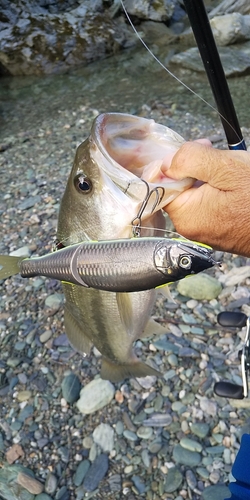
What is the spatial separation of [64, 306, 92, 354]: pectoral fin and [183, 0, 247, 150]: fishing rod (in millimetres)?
1032

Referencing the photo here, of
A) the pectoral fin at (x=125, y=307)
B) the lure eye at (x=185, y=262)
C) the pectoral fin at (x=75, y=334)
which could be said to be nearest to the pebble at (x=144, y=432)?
the pectoral fin at (x=75, y=334)

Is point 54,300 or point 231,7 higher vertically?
point 231,7

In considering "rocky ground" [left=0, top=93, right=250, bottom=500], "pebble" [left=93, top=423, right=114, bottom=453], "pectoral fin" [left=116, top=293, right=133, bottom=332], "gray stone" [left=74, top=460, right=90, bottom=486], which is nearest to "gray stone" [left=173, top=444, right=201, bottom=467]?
"rocky ground" [left=0, top=93, right=250, bottom=500]

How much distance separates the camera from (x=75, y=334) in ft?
6.68

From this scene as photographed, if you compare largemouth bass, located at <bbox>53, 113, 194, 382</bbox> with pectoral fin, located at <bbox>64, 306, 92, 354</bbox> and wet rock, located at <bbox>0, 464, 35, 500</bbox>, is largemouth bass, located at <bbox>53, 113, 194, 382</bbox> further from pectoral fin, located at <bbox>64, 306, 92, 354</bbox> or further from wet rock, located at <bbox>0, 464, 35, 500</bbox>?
wet rock, located at <bbox>0, 464, 35, 500</bbox>

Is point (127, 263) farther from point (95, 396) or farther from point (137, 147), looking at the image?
point (95, 396)

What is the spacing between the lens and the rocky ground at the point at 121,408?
2.50 metres

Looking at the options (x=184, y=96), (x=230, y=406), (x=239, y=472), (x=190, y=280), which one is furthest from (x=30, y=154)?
(x=239, y=472)

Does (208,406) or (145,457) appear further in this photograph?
(208,406)

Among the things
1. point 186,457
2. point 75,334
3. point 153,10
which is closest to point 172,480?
point 186,457

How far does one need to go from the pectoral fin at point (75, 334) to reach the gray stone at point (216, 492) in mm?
1045

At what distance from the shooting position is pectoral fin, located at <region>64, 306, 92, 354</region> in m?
2.01

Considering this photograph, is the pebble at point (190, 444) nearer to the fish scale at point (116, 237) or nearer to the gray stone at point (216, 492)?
the gray stone at point (216, 492)

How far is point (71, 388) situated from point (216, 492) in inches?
41.9
